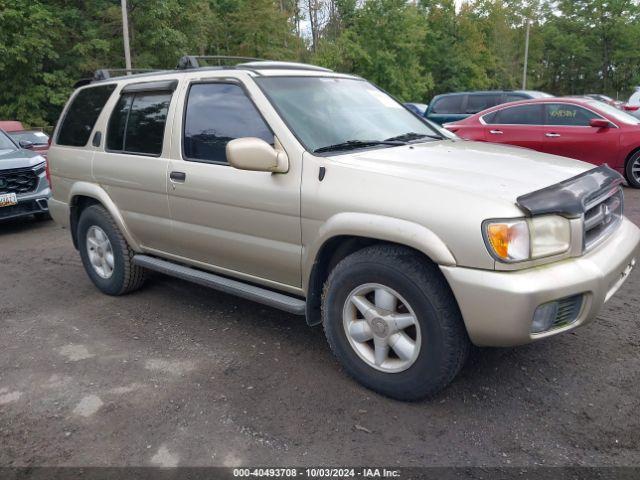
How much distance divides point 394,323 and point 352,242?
0.52 m

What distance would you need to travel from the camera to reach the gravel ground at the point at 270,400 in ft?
8.76

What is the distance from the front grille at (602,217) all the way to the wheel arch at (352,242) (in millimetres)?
787

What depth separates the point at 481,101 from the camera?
14.2 metres

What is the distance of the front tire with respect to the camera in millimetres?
2791

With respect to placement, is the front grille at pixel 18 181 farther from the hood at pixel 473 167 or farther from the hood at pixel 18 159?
the hood at pixel 473 167

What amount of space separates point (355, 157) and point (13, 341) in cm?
276

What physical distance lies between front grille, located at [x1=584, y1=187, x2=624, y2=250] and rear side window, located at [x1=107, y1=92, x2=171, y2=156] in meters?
2.86

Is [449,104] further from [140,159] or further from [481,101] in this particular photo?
[140,159]

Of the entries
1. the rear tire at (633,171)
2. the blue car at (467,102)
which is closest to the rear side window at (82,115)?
the rear tire at (633,171)

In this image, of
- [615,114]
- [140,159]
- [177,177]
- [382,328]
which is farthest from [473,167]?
[615,114]

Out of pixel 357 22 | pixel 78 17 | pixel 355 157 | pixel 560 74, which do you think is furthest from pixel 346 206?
pixel 560 74

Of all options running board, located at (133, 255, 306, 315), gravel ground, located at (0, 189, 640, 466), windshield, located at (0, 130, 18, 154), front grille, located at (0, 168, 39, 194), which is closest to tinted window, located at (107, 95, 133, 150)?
running board, located at (133, 255, 306, 315)

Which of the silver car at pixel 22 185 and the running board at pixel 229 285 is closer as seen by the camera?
the running board at pixel 229 285

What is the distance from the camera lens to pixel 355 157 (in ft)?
10.7
